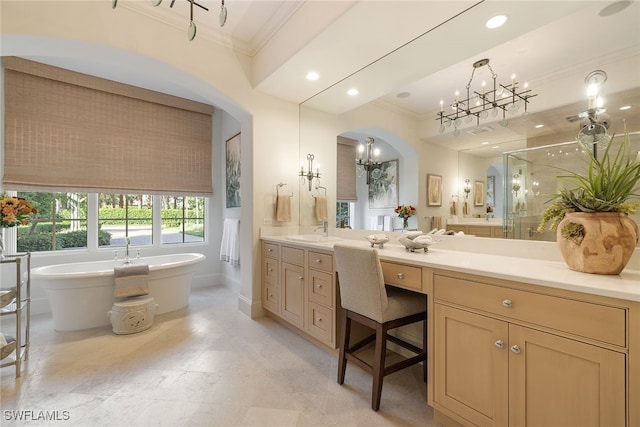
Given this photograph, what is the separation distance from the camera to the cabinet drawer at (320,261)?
2236 mm

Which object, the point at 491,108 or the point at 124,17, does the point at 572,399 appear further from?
the point at 124,17

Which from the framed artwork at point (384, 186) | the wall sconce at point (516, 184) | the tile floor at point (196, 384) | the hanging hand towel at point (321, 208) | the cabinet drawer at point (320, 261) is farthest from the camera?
the hanging hand towel at point (321, 208)

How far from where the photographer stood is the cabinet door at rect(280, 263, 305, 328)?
2.53 meters

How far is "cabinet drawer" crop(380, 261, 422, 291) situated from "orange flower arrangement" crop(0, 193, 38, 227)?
263 cm

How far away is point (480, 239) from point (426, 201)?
1.57 ft

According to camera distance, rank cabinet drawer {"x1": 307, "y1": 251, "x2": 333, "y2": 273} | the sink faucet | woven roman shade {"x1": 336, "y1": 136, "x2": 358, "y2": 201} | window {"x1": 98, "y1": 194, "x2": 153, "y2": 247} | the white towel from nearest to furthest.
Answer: cabinet drawer {"x1": 307, "y1": 251, "x2": 333, "y2": 273}
woven roman shade {"x1": 336, "y1": 136, "x2": 358, "y2": 201}
the sink faucet
window {"x1": 98, "y1": 194, "x2": 153, "y2": 247}
the white towel

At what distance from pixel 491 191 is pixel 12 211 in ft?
10.9

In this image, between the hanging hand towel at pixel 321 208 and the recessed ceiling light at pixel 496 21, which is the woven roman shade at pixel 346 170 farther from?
the recessed ceiling light at pixel 496 21

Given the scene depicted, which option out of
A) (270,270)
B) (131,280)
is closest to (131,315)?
(131,280)

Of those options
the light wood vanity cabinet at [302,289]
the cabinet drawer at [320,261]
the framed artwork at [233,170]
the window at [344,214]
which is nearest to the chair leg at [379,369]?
the light wood vanity cabinet at [302,289]

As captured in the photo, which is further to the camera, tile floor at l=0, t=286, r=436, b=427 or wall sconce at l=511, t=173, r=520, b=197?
wall sconce at l=511, t=173, r=520, b=197

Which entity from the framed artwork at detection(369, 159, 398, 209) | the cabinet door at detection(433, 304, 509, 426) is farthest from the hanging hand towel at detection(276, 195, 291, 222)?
the cabinet door at detection(433, 304, 509, 426)

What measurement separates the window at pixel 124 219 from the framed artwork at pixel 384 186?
342cm

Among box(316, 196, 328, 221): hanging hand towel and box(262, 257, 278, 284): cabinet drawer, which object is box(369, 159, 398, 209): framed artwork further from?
box(262, 257, 278, 284): cabinet drawer
